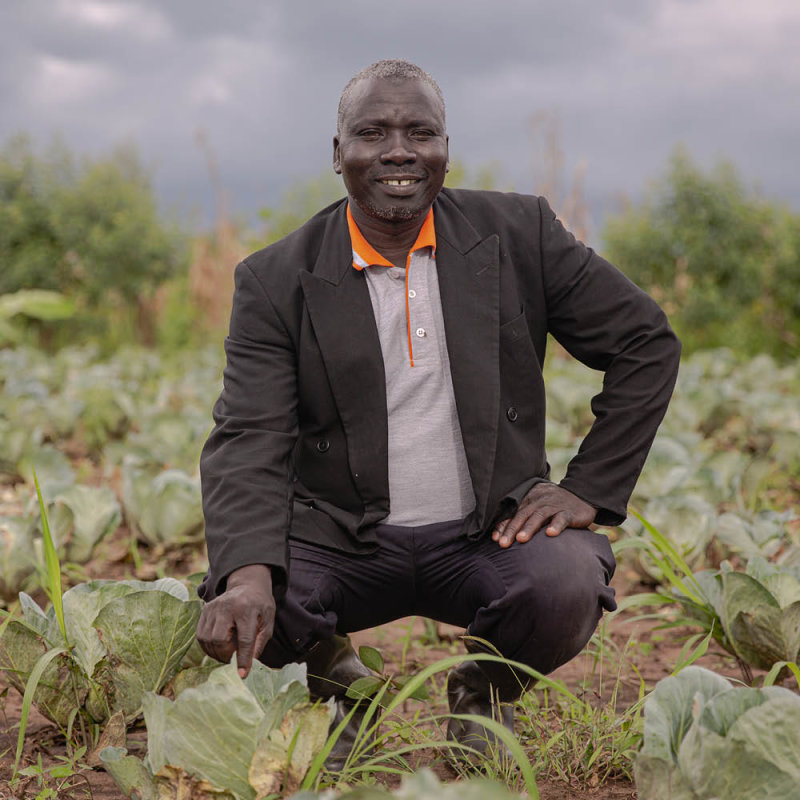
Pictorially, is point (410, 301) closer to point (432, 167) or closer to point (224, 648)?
point (432, 167)

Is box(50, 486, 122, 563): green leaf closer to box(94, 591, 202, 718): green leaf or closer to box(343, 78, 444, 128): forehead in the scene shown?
box(94, 591, 202, 718): green leaf

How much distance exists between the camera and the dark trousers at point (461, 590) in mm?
1938

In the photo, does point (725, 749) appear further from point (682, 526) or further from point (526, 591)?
point (682, 526)

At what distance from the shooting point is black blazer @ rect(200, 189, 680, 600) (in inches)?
80.2

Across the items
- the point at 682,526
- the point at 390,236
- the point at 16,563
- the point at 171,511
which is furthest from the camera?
the point at 171,511

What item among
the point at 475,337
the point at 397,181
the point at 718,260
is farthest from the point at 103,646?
the point at 718,260

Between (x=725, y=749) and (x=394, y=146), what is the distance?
1.21 m

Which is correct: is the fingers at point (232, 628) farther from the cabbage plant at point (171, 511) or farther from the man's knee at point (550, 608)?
the cabbage plant at point (171, 511)

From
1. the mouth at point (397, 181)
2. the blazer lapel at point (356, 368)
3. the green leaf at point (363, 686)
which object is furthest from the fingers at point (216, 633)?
the mouth at point (397, 181)

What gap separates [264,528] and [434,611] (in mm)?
505

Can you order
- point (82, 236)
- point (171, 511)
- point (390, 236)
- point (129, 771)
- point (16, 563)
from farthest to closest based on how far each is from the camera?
point (82, 236) → point (171, 511) → point (16, 563) → point (390, 236) → point (129, 771)

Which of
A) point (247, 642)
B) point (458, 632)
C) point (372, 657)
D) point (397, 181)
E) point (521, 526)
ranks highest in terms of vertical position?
point (397, 181)

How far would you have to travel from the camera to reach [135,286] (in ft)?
38.2

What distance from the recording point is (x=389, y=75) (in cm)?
202
